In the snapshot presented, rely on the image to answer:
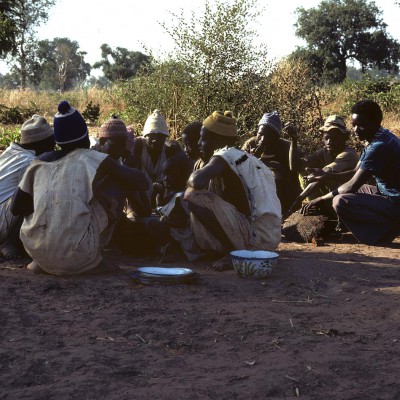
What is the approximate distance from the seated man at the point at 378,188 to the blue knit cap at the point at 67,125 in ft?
9.09

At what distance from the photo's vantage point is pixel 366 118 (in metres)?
6.04

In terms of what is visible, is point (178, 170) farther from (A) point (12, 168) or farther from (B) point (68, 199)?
(B) point (68, 199)

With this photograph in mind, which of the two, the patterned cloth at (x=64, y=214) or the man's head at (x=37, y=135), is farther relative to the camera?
the man's head at (x=37, y=135)

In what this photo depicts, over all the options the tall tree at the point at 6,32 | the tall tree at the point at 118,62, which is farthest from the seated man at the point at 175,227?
the tall tree at the point at 118,62

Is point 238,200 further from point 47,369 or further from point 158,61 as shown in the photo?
point 158,61

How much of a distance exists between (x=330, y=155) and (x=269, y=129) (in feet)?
2.47

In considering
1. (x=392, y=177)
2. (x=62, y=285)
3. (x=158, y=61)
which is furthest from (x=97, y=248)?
(x=158, y=61)

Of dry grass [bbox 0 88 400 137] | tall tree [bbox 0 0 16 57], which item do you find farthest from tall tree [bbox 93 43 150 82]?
tall tree [bbox 0 0 16 57]

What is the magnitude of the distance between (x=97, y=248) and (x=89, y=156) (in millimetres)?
662

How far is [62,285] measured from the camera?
4.46 metres

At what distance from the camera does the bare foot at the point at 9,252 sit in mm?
5318

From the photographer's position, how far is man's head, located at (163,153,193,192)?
19.6 feet

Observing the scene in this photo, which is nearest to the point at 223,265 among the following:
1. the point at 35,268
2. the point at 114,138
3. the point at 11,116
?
the point at 35,268

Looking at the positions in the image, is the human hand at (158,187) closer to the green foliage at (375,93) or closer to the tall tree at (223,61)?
the tall tree at (223,61)
